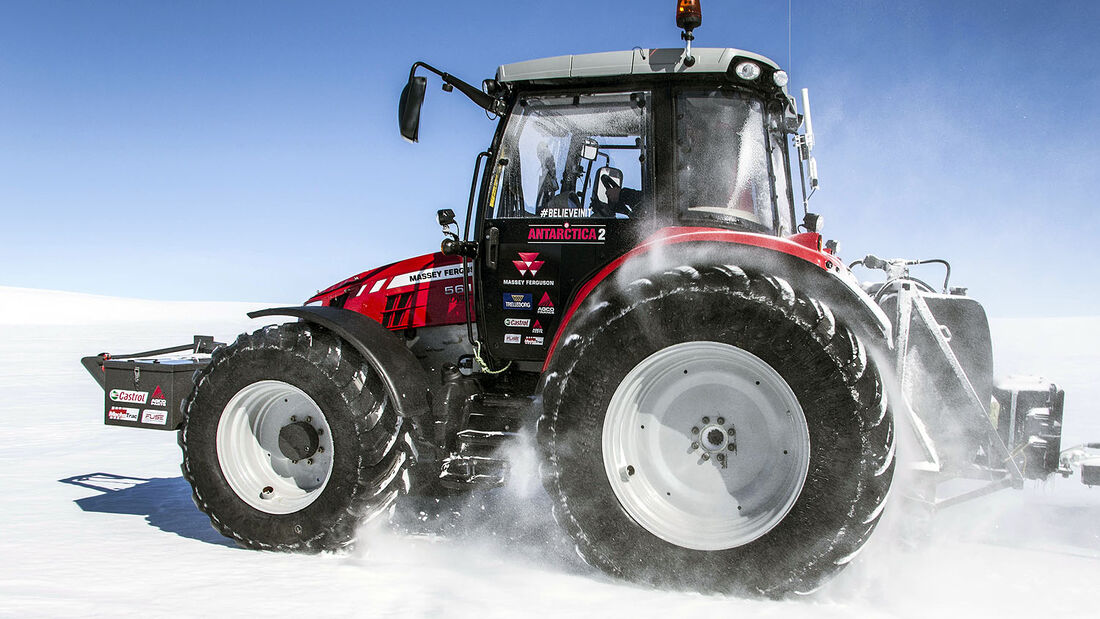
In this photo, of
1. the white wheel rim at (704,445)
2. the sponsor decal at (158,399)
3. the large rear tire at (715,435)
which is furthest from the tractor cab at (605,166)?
the sponsor decal at (158,399)

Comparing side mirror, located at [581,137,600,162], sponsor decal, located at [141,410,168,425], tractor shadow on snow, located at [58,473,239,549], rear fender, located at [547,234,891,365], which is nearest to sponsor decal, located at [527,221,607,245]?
rear fender, located at [547,234,891,365]

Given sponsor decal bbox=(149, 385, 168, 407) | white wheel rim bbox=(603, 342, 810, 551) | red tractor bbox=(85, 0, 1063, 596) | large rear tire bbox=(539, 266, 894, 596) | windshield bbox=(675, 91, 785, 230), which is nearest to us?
large rear tire bbox=(539, 266, 894, 596)

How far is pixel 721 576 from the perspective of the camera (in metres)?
3.08

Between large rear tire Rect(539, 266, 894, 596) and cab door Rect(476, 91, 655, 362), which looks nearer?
large rear tire Rect(539, 266, 894, 596)

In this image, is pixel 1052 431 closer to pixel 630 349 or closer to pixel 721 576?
pixel 721 576

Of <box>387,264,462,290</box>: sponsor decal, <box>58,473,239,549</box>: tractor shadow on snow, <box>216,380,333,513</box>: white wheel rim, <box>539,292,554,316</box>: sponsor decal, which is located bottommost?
<box>58,473,239,549</box>: tractor shadow on snow

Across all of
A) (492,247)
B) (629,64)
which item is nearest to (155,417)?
(492,247)

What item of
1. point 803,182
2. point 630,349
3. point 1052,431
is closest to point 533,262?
point 630,349

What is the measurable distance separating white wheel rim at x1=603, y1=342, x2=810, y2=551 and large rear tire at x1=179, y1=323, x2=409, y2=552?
4.00 feet

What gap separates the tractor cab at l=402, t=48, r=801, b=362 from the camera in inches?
146

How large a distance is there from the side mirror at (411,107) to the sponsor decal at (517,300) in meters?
0.90

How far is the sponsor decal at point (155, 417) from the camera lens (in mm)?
4473

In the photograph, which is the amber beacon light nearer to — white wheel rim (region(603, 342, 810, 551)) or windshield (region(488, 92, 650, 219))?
windshield (region(488, 92, 650, 219))

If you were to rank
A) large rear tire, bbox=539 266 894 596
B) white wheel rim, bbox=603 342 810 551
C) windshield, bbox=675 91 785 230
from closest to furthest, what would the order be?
large rear tire, bbox=539 266 894 596, white wheel rim, bbox=603 342 810 551, windshield, bbox=675 91 785 230
